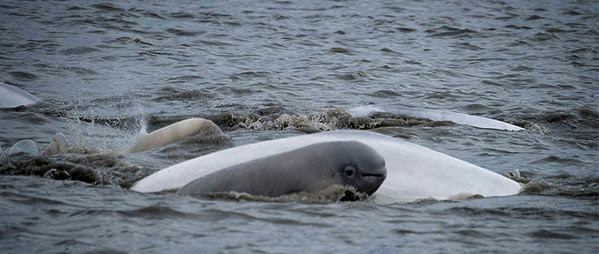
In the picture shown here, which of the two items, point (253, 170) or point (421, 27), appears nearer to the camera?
point (253, 170)

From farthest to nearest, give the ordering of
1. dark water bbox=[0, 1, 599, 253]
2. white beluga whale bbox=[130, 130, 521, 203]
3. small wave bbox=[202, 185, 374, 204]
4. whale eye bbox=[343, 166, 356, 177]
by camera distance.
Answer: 1. white beluga whale bbox=[130, 130, 521, 203]
2. small wave bbox=[202, 185, 374, 204]
3. whale eye bbox=[343, 166, 356, 177]
4. dark water bbox=[0, 1, 599, 253]

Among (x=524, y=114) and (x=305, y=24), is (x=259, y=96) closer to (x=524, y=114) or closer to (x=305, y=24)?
(x=524, y=114)

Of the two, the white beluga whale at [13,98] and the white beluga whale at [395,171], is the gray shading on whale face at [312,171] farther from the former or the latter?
the white beluga whale at [13,98]

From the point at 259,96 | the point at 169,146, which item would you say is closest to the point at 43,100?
the point at 259,96

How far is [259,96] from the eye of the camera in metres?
11.8

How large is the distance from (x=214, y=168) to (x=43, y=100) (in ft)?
20.6

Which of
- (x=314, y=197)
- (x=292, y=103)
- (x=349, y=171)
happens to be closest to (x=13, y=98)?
(x=292, y=103)

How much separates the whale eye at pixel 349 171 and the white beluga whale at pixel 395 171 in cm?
41

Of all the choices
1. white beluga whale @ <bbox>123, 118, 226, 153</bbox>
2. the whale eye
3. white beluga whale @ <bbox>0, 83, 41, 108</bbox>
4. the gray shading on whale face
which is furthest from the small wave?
white beluga whale @ <bbox>0, 83, 41, 108</bbox>

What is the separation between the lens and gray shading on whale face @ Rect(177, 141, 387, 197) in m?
4.69

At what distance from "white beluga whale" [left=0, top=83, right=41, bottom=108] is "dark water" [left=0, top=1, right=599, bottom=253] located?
0.21 m

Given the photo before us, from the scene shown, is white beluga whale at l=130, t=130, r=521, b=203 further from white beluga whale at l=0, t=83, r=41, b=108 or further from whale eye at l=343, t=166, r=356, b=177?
white beluga whale at l=0, t=83, r=41, b=108

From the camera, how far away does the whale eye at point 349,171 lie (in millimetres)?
4660

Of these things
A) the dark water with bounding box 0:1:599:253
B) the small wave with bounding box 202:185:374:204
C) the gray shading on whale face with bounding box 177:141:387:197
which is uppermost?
the gray shading on whale face with bounding box 177:141:387:197
